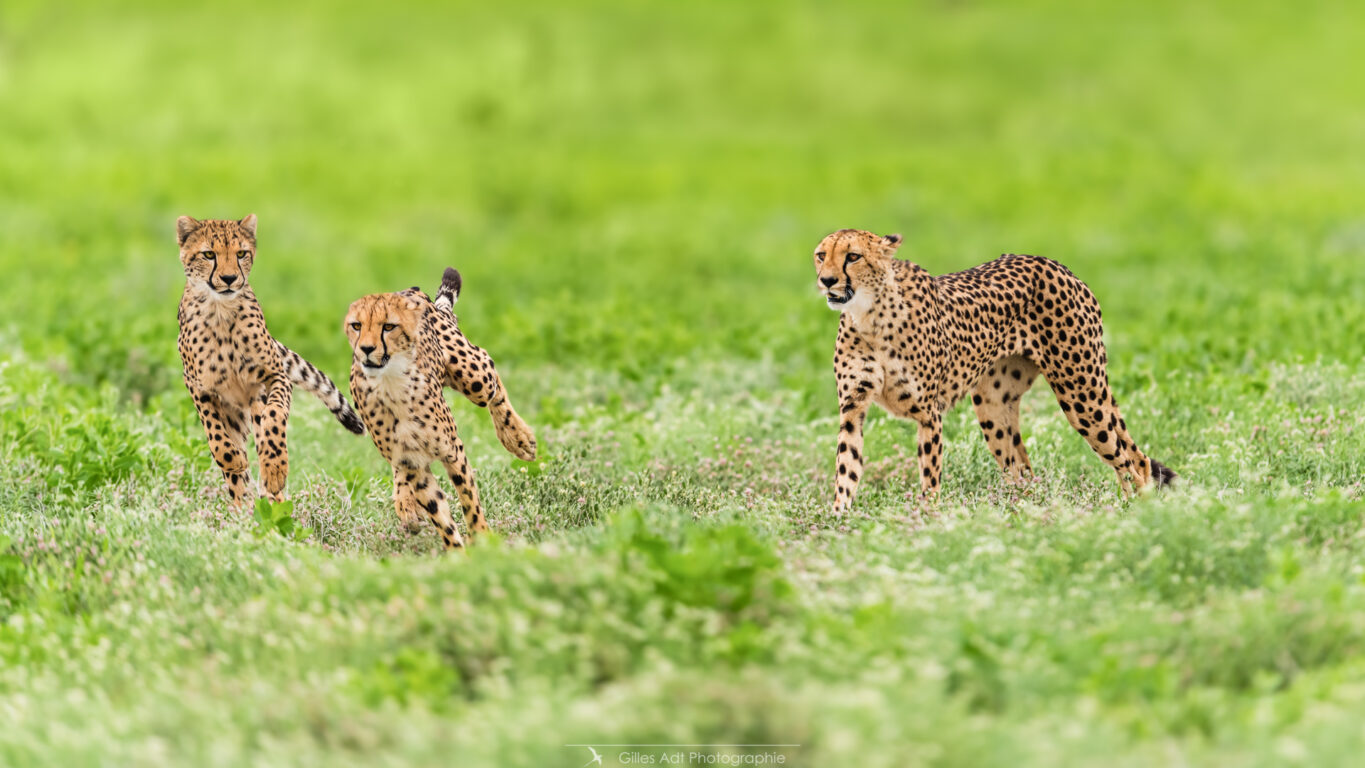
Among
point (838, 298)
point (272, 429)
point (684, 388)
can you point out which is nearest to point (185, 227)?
point (272, 429)

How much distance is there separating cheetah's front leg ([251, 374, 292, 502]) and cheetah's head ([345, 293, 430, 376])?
0.67 m

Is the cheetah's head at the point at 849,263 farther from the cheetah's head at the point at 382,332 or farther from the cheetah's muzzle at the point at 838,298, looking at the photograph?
the cheetah's head at the point at 382,332

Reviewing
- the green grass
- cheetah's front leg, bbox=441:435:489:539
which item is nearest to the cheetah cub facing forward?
the green grass

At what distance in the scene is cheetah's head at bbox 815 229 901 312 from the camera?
21.9 ft

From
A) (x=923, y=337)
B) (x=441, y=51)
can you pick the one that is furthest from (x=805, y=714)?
(x=441, y=51)

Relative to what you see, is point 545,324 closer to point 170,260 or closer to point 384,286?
point 384,286

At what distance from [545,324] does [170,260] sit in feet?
17.5

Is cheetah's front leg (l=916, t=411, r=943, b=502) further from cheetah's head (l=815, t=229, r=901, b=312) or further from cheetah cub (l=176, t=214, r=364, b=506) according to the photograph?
cheetah cub (l=176, t=214, r=364, b=506)

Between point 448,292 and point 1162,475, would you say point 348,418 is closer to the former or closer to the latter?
point 448,292

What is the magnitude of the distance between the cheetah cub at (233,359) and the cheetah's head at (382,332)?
685 mm

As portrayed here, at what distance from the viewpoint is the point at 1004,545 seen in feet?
20.0

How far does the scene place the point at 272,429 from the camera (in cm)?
668

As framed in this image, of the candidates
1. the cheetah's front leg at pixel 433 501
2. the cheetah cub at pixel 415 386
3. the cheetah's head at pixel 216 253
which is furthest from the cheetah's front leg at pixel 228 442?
the cheetah's front leg at pixel 433 501

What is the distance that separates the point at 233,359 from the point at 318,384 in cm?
39
